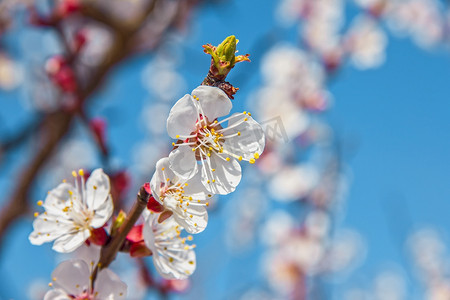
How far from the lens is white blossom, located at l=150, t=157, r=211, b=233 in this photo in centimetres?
87

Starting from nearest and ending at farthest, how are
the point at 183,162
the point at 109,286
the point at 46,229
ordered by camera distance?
1. the point at 183,162
2. the point at 109,286
3. the point at 46,229

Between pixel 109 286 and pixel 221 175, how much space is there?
0.35 metres

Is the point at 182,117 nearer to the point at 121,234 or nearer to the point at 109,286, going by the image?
the point at 121,234

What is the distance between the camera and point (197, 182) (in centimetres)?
90

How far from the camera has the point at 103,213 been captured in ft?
3.21

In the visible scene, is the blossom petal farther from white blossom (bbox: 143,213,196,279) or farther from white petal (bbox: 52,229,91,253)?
white petal (bbox: 52,229,91,253)

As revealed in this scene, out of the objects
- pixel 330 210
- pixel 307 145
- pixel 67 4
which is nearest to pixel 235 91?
pixel 330 210

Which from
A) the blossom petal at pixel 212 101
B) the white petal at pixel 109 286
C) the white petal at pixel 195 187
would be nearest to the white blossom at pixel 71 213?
the white petal at pixel 109 286

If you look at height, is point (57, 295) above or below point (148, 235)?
below

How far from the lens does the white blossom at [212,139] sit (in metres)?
0.84

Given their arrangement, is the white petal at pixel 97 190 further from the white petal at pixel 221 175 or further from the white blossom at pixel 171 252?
the white petal at pixel 221 175

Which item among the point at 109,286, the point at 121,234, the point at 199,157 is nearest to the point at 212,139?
the point at 199,157

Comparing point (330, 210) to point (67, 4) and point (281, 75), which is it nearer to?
point (67, 4)

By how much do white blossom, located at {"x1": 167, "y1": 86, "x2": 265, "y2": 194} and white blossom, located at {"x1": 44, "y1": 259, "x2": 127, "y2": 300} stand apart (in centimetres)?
30
